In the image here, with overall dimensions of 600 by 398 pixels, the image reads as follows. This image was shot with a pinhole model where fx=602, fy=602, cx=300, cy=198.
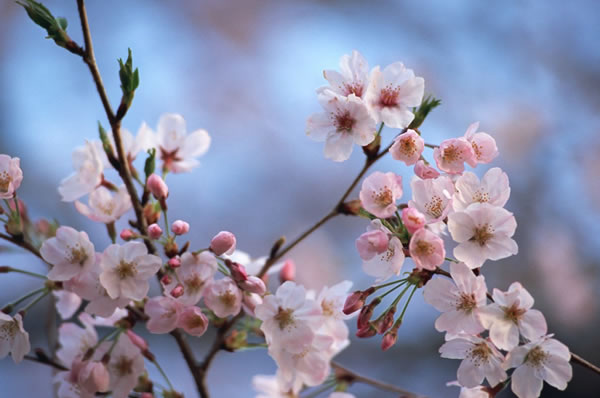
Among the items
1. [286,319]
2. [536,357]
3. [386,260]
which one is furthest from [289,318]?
[536,357]

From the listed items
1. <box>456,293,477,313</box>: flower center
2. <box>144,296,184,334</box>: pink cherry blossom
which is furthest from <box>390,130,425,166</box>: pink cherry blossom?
<box>144,296,184,334</box>: pink cherry blossom

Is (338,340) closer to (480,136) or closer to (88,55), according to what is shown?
(480,136)

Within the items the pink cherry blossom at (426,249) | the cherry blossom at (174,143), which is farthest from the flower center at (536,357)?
the cherry blossom at (174,143)

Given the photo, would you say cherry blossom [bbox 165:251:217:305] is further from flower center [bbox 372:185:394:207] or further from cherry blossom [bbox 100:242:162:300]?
flower center [bbox 372:185:394:207]

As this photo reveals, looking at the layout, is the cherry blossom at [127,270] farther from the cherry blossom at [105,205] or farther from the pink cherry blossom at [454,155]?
the pink cherry blossom at [454,155]

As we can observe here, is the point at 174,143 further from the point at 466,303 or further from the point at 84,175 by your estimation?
the point at 466,303

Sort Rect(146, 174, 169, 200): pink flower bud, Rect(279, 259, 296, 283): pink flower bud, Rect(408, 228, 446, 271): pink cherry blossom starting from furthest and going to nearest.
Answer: Rect(279, 259, 296, 283): pink flower bud
Rect(146, 174, 169, 200): pink flower bud
Rect(408, 228, 446, 271): pink cherry blossom

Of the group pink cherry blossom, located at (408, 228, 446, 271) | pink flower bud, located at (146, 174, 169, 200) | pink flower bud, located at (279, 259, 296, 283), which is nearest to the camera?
pink cherry blossom, located at (408, 228, 446, 271)
